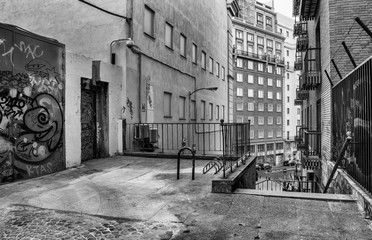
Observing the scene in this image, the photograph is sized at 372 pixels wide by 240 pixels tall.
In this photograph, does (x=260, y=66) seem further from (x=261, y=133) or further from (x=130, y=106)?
(x=130, y=106)

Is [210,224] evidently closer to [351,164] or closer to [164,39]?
[351,164]

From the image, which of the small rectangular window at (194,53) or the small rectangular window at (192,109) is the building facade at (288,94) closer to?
the small rectangular window at (192,109)

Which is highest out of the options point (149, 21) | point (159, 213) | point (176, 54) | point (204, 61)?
point (204, 61)

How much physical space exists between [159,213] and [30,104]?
439 cm

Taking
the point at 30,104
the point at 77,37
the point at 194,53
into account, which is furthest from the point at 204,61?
the point at 30,104

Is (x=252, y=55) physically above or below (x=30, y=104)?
above

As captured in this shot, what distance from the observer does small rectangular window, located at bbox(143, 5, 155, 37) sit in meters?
12.9

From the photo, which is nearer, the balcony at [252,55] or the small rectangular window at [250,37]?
the balcony at [252,55]

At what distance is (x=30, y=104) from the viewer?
6.89 meters

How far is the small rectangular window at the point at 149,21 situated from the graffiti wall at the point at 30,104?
5815 mm

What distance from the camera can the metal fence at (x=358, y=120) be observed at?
4.98m

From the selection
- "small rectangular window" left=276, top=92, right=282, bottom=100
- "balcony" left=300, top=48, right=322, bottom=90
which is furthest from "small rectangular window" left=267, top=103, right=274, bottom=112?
"balcony" left=300, top=48, right=322, bottom=90

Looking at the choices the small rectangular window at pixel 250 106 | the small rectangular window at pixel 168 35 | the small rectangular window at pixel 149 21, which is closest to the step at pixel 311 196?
the small rectangular window at pixel 149 21

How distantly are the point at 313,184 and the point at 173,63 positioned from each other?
376 inches
